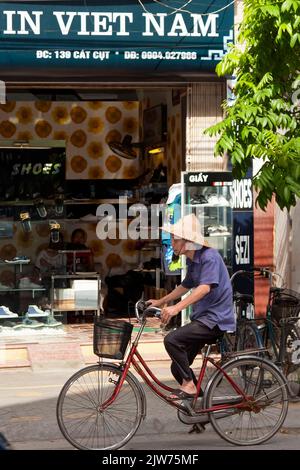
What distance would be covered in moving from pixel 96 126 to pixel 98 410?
8955 mm

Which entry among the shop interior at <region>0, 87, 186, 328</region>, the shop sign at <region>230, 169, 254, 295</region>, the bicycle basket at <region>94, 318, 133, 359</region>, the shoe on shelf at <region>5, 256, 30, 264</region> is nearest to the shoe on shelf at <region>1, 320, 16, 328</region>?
the shop interior at <region>0, 87, 186, 328</region>

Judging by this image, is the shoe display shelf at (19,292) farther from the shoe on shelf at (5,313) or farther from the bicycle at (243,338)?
the bicycle at (243,338)

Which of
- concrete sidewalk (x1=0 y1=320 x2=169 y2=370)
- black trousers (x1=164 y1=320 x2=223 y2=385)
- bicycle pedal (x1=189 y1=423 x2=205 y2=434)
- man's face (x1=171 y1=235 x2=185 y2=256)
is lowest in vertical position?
concrete sidewalk (x1=0 y1=320 x2=169 y2=370)

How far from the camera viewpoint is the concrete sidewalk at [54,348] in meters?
11.8

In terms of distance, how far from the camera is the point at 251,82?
30.3 ft

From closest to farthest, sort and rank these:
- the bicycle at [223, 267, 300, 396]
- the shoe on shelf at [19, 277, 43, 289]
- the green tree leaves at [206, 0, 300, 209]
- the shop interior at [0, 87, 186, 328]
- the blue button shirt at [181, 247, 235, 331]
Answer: the blue button shirt at [181, 247, 235, 331] → the green tree leaves at [206, 0, 300, 209] → the bicycle at [223, 267, 300, 396] → the shoe on shelf at [19, 277, 43, 289] → the shop interior at [0, 87, 186, 328]

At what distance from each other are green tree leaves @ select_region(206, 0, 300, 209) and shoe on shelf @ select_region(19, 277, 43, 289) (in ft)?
16.8

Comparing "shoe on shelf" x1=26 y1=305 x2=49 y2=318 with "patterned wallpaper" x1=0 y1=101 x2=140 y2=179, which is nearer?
"shoe on shelf" x1=26 y1=305 x2=49 y2=318

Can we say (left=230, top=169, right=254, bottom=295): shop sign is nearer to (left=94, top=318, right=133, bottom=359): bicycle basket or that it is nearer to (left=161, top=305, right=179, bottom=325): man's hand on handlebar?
(left=161, top=305, right=179, bottom=325): man's hand on handlebar

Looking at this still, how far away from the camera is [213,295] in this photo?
7742 mm

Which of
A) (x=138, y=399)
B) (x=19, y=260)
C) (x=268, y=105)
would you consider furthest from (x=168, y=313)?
(x=19, y=260)

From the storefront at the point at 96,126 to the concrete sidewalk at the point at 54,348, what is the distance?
0.52 m

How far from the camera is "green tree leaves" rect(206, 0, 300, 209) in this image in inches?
339
